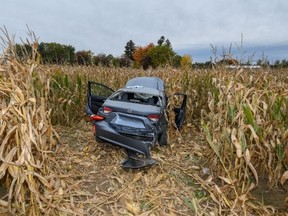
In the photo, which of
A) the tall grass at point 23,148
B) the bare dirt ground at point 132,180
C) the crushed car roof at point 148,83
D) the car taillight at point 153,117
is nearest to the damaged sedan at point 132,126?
the car taillight at point 153,117

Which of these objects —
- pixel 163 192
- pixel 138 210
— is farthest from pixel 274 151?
pixel 138 210

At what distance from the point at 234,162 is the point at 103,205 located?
5.13 feet

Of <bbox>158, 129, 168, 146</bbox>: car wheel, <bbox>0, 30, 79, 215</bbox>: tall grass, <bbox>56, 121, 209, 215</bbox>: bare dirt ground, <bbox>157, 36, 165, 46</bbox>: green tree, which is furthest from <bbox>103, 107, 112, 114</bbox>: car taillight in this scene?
<bbox>157, 36, 165, 46</bbox>: green tree

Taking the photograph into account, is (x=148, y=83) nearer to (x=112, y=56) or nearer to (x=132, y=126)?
(x=132, y=126)

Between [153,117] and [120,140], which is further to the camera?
[153,117]

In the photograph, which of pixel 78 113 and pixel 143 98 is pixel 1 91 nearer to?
pixel 143 98

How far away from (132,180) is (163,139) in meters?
1.27

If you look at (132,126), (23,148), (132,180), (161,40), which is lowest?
(132,180)

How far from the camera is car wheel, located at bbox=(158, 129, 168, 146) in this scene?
4.25m

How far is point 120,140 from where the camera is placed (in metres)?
3.54

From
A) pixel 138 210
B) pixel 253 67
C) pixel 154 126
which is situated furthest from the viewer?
pixel 253 67

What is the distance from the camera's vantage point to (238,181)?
2.88m

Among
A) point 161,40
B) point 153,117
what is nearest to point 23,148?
point 153,117

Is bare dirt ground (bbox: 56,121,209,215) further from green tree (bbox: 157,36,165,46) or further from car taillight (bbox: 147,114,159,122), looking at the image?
green tree (bbox: 157,36,165,46)
